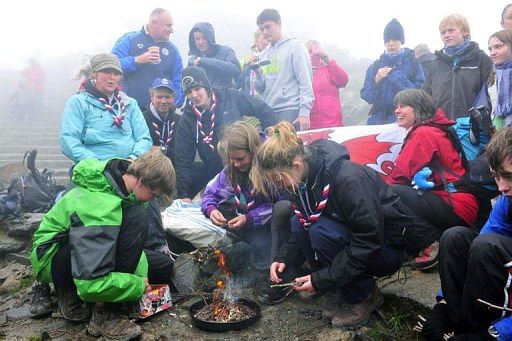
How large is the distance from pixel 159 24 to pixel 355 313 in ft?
16.5

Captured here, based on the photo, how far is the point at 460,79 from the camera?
528 centimetres

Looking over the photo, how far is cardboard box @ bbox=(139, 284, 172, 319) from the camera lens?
375 centimetres

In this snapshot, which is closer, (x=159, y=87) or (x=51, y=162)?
(x=159, y=87)

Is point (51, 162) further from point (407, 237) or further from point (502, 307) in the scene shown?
point (502, 307)

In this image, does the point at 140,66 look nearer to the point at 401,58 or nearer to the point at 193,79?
the point at 193,79

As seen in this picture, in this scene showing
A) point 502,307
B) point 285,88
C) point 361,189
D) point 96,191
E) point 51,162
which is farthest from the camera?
point 51,162

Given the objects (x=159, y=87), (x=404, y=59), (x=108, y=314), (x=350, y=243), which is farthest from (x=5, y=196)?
(x=404, y=59)

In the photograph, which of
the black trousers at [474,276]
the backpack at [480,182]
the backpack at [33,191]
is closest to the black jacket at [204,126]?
the backpack at [33,191]

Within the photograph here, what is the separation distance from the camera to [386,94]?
21.9 ft

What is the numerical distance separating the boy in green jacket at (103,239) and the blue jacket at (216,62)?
136 inches

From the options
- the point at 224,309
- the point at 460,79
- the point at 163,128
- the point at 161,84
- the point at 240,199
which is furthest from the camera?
the point at 163,128

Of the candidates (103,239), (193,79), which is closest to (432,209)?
(103,239)

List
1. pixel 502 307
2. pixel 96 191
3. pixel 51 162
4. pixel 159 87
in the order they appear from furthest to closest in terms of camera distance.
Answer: pixel 51 162 < pixel 159 87 < pixel 96 191 < pixel 502 307

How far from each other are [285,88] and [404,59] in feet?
5.80
